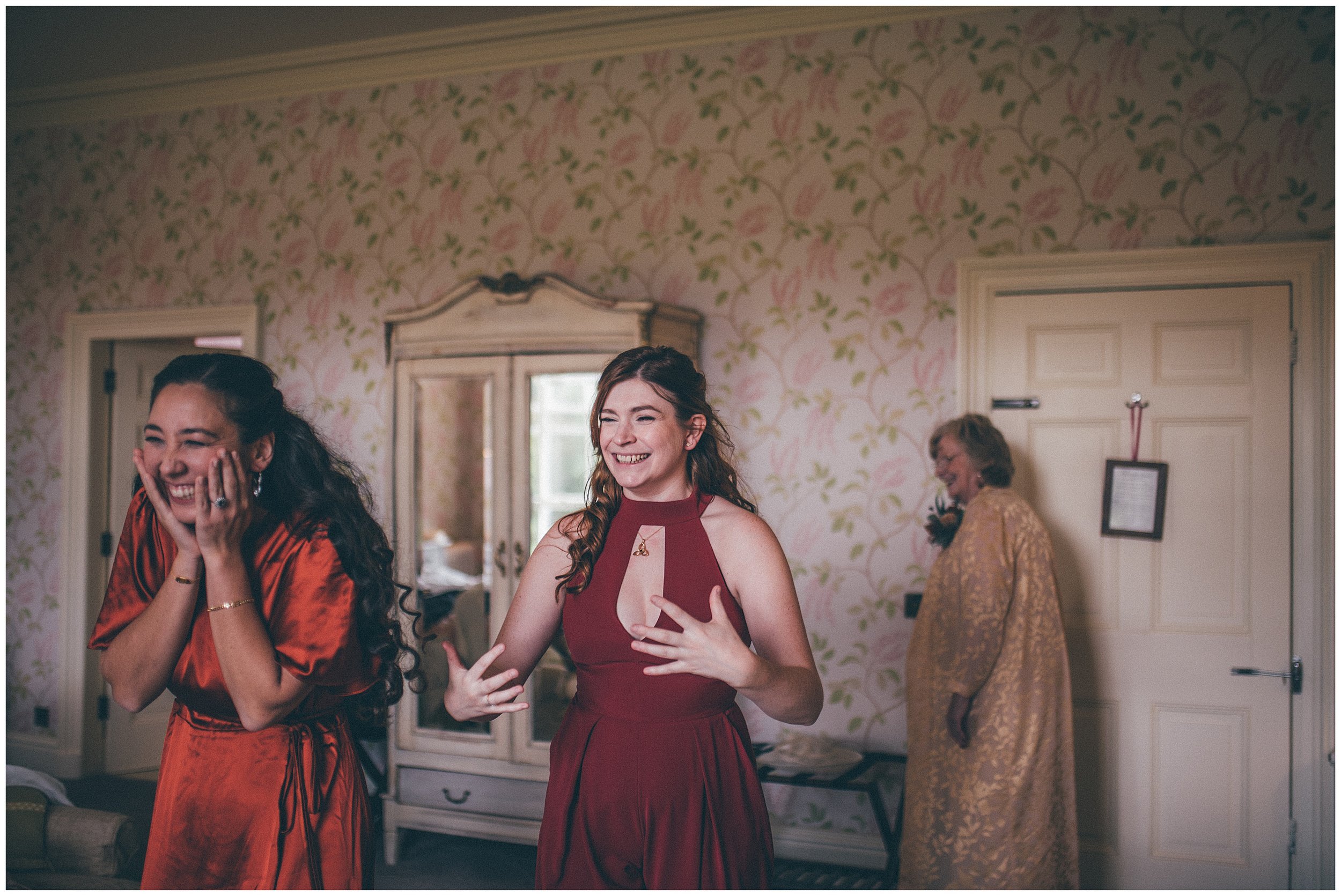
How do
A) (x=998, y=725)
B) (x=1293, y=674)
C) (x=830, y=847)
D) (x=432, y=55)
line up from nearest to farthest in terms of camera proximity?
1. (x=998, y=725)
2. (x=1293, y=674)
3. (x=830, y=847)
4. (x=432, y=55)

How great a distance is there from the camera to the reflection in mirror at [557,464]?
2898mm

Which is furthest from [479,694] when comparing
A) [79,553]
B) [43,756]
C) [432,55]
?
[43,756]

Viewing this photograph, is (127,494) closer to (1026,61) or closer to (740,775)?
(740,775)

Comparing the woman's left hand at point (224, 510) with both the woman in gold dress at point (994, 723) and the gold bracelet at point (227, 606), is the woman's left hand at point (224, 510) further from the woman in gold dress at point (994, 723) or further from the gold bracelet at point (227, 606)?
the woman in gold dress at point (994, 723)

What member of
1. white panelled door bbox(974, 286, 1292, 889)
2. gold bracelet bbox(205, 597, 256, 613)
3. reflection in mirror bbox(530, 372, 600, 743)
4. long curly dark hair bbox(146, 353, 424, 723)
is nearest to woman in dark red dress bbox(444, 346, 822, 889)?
long curly dark hair bbox(146, 353, 424, 723)

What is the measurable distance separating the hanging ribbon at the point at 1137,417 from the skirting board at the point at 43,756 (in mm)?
4380

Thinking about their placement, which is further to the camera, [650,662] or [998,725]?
[998,725]

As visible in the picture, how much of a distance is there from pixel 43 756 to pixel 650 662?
3938 millimetres

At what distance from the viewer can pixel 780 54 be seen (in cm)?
324

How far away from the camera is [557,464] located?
2916 mm

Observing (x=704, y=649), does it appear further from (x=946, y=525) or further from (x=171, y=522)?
(x=946, y=525)

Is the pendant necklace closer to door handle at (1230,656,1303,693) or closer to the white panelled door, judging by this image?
the white panelled door

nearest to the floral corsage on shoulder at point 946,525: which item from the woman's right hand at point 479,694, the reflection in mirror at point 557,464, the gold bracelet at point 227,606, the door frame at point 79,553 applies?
the reflection in mirror at point 557,464

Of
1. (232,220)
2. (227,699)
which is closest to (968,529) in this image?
(227,699)
